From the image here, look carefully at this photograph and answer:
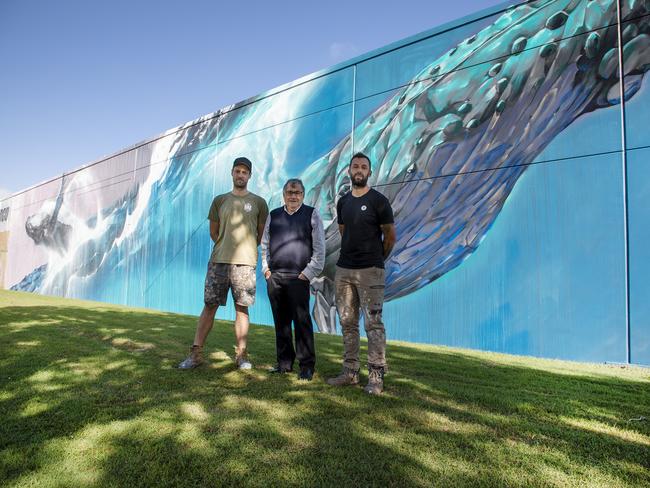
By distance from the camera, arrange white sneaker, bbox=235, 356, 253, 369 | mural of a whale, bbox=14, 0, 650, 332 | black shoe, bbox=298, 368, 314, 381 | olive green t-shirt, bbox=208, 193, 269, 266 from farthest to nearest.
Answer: mural of a whale, bbox=14, 0, 650, 332
olive green t-shirt, bbox=208, 193, 269, 266
white sneaker, bbox=235, 356, 253, 369
black shoe, bbox=298, 368, 314, 381

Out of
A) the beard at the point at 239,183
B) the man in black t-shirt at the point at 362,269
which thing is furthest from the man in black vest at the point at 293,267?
the beard at the point at 239,183

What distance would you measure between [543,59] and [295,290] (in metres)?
6.30

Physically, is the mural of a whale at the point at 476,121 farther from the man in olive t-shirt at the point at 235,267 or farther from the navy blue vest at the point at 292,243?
the man in olive t-shirt at the point at 235,267

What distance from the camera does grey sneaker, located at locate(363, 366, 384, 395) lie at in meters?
3.39

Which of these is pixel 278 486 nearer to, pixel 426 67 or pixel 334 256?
pixel 334 256

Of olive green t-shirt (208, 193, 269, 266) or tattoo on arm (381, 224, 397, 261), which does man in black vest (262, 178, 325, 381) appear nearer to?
olive green t-shirt (208, 193, 269, 266)

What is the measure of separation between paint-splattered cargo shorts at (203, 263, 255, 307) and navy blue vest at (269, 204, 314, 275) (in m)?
Result: 0.28

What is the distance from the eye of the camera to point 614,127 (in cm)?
673

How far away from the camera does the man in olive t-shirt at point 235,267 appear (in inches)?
165

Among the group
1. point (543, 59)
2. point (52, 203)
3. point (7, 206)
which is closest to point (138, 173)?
point (52, 203)

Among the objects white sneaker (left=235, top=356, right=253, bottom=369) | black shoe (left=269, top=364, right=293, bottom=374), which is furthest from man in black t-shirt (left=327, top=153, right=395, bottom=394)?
white sneaker (left=235, top=356, right=253, bottom=369)

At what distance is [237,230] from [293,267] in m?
0.68

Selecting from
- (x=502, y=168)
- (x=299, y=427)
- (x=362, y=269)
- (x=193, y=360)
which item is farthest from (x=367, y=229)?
(x=502, y=168)

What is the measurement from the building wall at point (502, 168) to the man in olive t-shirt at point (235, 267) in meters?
4.89
